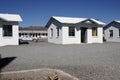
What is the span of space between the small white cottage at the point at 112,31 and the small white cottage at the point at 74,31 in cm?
542

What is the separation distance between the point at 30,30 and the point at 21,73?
58946mm

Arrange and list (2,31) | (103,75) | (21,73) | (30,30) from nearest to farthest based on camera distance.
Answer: (21,73), (103,75), (2,31), (30,30)

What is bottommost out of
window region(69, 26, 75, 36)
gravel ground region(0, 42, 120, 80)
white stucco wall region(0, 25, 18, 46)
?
gravel ground region(0, 42, 120, 80)

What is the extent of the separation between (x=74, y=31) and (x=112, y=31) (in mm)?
11147

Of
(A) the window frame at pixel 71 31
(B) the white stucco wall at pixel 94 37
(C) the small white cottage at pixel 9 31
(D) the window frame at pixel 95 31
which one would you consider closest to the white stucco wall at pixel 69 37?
(A) the window frame at pixel 71 31

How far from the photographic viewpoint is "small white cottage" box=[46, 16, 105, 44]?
26484 mm

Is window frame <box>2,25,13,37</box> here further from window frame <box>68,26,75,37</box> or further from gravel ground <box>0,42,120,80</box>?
gravel ground <box>0,42,120,80</box>

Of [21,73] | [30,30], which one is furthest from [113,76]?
[30,30]

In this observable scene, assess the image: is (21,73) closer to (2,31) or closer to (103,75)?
(103,75)

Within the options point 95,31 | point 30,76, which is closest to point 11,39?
point 95,31

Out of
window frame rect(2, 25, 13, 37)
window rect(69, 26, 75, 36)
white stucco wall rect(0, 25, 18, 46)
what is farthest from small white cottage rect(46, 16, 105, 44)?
window frame rect(2, 25, 13, 37)

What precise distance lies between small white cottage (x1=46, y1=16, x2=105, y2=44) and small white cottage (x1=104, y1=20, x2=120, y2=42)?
5.42 m

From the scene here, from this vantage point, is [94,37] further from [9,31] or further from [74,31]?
[9,31]

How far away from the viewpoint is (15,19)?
24.0m
